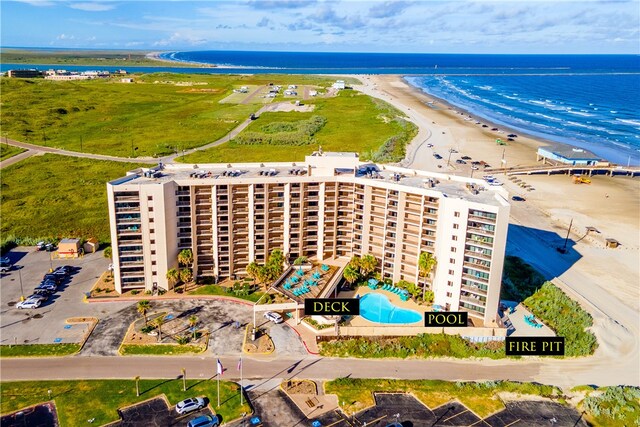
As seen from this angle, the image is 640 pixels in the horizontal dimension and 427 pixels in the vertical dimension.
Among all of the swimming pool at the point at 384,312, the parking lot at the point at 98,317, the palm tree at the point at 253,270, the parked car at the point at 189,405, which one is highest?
the palm tree at the point at 253,270

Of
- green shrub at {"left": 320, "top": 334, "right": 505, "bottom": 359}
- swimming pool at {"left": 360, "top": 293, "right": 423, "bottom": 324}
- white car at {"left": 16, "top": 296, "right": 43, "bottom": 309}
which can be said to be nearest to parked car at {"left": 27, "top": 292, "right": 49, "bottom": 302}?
white car at {"left": 16, "top": 296, "right": 43, "bottom": 309}

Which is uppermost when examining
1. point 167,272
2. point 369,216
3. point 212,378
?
point 369,216

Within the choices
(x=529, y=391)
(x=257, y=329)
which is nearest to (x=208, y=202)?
(x=257, y=329)

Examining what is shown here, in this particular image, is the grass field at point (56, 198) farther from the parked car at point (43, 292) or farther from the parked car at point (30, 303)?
the parked car at point (30, 303)

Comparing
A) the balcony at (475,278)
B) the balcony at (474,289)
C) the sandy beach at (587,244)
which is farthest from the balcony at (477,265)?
the sandy beach at (587,244)

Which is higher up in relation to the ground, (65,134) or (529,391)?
(65,134)

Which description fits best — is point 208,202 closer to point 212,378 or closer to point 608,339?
point 212,378

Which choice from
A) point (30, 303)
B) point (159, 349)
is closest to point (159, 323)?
point (159, 349)
